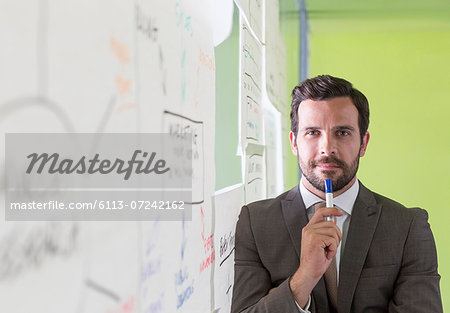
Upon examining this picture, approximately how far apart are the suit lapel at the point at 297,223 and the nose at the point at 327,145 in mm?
82

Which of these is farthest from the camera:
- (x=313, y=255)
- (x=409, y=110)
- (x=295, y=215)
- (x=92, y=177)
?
(x=409, y=110)

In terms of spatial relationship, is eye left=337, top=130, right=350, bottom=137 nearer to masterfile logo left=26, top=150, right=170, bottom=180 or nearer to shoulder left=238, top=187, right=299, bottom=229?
shoulder left=238, top=187, right=299, bottom=229

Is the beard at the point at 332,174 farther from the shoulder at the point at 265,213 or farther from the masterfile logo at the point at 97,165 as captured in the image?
the masterfile logo at the point at 97,165

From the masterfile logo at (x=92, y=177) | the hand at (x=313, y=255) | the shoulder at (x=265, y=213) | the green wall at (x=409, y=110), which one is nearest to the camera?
the masterfile logo at (x=92, y=177)

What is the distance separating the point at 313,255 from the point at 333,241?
37 mm

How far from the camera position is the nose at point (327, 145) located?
0.82 metres

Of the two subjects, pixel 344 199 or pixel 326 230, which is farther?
pixel 344 199

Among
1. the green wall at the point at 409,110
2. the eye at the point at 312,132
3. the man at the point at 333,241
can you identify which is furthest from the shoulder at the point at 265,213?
the green wall at the point at 409,110

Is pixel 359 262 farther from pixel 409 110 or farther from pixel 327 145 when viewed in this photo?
pixel 409 110

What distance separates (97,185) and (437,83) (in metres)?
2.51

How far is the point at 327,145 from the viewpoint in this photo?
2.69 ft

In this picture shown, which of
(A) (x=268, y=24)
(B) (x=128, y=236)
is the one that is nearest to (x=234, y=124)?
(A) (x=268, y=24)

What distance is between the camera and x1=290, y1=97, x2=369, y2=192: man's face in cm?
81

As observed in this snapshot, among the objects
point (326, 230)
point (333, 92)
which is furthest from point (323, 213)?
point (333, 92)
